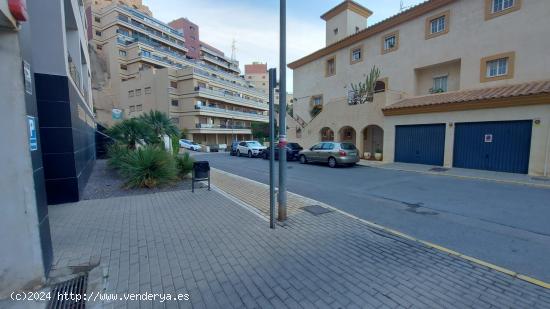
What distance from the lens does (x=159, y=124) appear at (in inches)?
520

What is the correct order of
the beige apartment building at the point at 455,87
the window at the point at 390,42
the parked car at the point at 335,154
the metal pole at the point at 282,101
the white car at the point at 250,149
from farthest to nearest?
the white car at the point at 250,149 < the window at the point at 390,42 < the parked car at the point at 335,154 < the beige apartment building at the point at 455,87 < the metal pole at the point at 282,101

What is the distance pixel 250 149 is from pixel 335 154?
10508 millimetres

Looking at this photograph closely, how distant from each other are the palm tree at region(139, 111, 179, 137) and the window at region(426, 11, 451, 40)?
717 inches

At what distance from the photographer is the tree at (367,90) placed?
18.0m

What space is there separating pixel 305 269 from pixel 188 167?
26.1ft

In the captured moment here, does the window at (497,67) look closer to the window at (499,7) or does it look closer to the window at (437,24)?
the window at (499,7)

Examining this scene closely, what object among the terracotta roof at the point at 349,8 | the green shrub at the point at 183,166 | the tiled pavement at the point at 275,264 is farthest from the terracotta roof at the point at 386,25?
the green shrub at the point at 183,166

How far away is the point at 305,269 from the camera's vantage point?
10.6ft

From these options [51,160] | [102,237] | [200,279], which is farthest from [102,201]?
[200,279]

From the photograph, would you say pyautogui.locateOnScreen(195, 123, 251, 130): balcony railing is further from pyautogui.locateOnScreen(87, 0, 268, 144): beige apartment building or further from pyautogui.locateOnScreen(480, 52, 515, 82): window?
pyautogui.locateOnScreen(480, 52, 515, 82): window

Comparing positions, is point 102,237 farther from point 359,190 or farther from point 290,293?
point 359,190

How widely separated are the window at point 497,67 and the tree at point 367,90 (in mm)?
6328

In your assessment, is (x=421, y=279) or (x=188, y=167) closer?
(x=421, y=279)

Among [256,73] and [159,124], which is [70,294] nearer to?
[159,124]
